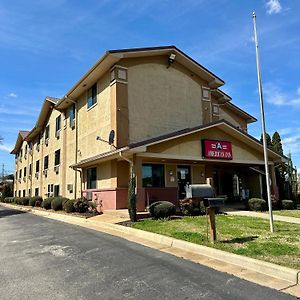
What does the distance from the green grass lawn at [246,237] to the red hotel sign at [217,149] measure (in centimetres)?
A: 722

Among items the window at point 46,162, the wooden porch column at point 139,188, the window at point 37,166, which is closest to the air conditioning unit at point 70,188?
the window at point 46,162

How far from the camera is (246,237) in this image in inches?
372

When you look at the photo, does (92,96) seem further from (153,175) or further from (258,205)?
(258,205)

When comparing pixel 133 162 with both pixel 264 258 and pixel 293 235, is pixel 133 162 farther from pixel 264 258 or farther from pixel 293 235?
pixel 264 258

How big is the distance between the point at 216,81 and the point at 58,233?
1721 cm

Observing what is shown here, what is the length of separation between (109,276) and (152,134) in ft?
49.7

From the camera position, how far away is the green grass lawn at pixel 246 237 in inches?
286

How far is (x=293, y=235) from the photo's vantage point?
9.65 m

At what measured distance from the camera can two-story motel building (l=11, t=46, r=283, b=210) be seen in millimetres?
18875

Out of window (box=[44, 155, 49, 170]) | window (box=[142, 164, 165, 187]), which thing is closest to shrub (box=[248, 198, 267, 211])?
window (box=[142, 164, 165, 187])

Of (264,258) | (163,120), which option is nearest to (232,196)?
(163,120)

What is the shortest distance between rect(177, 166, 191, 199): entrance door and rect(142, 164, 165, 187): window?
1347 millimetres

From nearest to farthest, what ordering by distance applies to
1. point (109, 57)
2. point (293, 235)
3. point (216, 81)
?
point (293, 235), point (109, 57), point (216, 81)

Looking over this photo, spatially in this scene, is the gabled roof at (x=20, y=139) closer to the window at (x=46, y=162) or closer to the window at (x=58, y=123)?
the window at (x=46, y=162)
